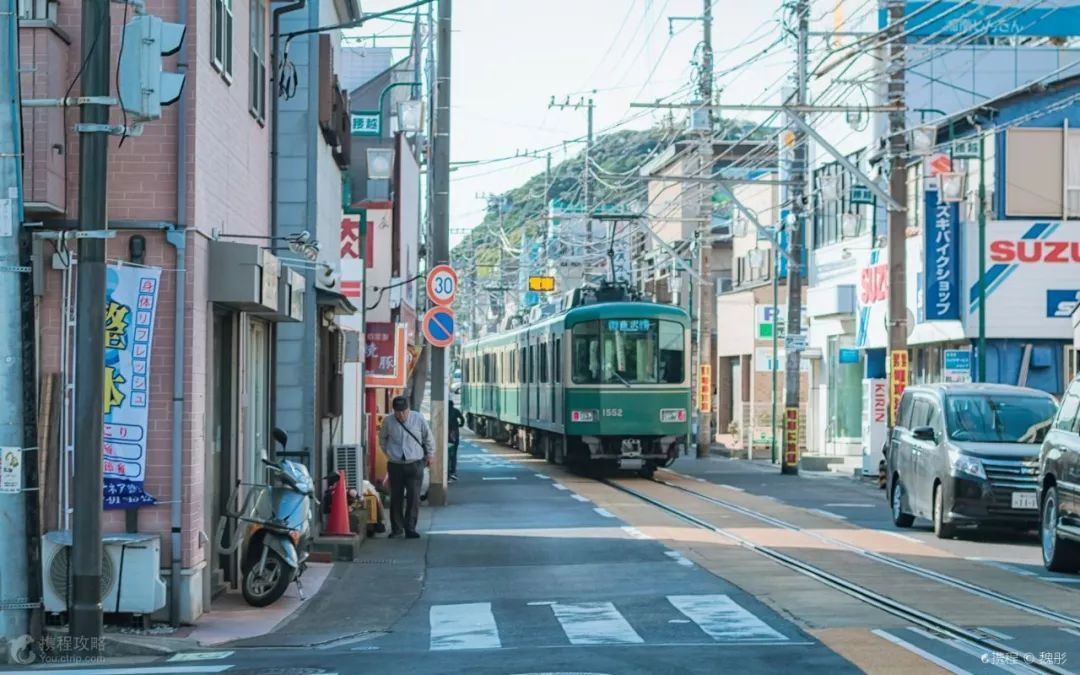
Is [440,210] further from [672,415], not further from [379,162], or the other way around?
[672,415]


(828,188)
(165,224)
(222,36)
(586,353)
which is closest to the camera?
(165,224)

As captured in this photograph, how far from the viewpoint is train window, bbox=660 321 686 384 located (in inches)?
1326

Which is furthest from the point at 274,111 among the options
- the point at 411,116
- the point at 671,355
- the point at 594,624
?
the point at 671,355

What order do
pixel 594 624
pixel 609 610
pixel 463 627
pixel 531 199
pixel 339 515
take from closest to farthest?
1. pixel 594 624
2. pixel 463 627
3. pixel 609 610
4. pixel 339 515
5. pixel 531 199

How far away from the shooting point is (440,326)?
1011 inches

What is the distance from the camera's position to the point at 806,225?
4869cm

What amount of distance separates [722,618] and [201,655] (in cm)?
378

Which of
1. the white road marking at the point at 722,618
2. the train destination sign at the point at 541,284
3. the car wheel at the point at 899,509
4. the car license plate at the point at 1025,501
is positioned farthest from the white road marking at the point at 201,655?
the train destination sign at the point at 541,284

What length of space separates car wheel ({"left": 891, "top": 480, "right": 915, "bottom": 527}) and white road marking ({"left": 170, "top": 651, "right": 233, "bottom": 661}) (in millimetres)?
12325

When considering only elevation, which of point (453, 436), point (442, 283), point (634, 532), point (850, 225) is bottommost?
point (634, 532)

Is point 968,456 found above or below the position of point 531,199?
below

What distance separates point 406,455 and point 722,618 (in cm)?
875

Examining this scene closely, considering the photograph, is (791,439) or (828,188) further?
(828,188)

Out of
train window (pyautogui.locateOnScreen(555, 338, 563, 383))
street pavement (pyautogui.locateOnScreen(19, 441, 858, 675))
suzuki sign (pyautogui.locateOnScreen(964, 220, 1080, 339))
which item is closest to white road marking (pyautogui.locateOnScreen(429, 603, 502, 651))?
street pavement (pyautogui.locateOnScreen(19, 441, 858, 675))
